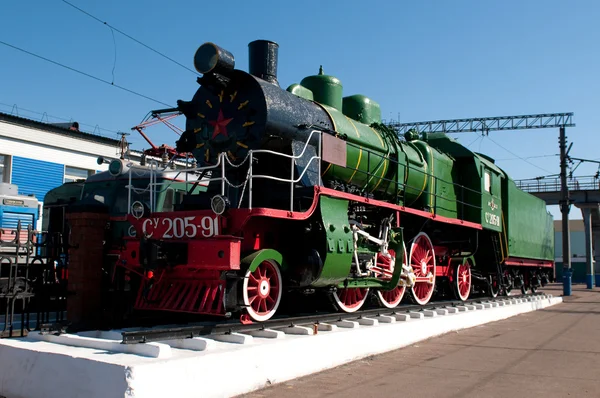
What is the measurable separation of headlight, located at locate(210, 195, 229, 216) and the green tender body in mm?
11120

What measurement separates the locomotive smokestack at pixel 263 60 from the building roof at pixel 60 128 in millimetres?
15835

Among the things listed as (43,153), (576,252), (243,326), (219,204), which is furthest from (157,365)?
(576,252)

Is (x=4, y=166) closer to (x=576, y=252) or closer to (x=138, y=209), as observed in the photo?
(x=138, y=209)

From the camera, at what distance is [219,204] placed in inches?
265

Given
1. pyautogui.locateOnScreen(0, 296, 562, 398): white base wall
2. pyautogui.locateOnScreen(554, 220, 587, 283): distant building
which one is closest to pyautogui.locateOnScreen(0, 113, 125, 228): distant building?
pyautogui.locateOnScreen(0, 296, 562, 398): white base wall

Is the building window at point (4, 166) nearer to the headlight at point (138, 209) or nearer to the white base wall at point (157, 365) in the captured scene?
Result: the headlight at point (138, 209)

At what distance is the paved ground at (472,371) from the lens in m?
5.58

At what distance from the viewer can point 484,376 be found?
6.33 meters

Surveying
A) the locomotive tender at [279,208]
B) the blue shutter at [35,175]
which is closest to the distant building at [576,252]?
the blue shutter at [35,175]

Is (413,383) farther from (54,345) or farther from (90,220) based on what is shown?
(90,220)

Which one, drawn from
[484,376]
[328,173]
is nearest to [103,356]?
[484,376]

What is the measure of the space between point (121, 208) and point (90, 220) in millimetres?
3831

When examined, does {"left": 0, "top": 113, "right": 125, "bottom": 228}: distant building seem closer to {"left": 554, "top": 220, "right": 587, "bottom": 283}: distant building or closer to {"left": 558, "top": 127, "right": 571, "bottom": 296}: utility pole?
{"left": 558, "top": 127, "right": 571, "bottom": 296}: utility pole

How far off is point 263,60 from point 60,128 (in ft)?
56.7
